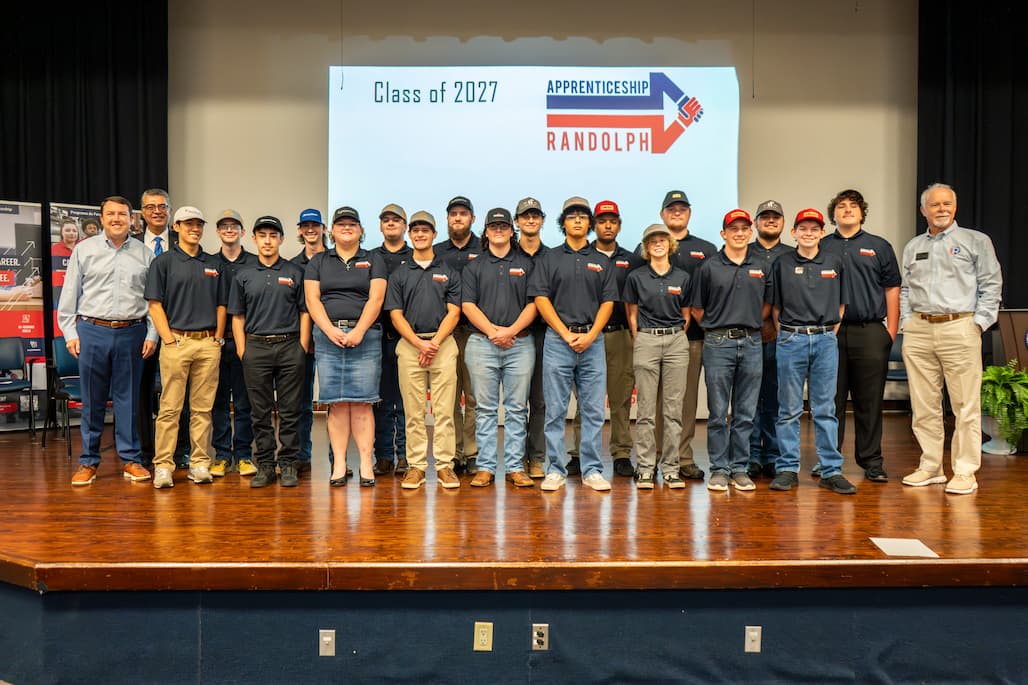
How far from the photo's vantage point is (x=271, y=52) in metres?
7.37

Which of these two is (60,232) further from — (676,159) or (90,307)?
(676,159)

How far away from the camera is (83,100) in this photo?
7.16m

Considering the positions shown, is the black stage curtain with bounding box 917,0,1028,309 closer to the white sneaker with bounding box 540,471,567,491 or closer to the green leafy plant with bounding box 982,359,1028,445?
the green leafy plant with bounding box 982,359,1028,445

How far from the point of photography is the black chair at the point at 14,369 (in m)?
6.21

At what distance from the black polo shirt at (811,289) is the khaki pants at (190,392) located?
320cm

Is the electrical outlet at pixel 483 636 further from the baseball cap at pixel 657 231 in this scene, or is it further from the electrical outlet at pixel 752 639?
the baseball cap at pixel 657 231

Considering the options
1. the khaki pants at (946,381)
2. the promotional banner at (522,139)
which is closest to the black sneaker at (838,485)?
the khaki pants at (946,381)

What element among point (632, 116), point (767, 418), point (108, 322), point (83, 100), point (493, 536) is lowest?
point (493, 536)

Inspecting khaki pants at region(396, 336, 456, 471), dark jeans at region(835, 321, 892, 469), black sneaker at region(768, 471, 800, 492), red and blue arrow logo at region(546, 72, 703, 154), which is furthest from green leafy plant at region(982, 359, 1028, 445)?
khaki pants at region(396, 336, 456, 471)

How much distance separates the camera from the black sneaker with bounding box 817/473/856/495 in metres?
4.17

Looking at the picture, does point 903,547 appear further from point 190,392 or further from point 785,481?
point 190,392

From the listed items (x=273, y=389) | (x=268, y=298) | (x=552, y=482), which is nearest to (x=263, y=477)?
(x=273, y=389)

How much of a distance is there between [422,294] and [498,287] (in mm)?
418

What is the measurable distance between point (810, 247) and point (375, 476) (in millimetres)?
2787
